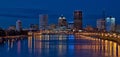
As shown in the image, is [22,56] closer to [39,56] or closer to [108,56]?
[39,56]

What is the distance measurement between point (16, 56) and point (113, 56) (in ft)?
34.8

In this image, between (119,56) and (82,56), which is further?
(82,56)

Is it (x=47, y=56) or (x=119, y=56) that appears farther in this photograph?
(x=47, y=56)

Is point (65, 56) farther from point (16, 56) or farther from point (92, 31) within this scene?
point (92, 31)

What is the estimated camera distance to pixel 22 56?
42094 mm

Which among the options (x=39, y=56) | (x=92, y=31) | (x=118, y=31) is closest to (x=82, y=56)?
(x=39, y=56)

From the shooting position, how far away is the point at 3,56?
41.9 meters

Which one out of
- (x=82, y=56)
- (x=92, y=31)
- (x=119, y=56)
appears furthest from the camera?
(x=92, y=31)

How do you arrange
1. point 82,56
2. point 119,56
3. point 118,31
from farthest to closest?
point 118,31 → point 82,56 → point 119,56

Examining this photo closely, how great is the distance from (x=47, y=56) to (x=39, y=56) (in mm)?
916

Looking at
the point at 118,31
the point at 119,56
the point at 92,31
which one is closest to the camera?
the point at 119,56

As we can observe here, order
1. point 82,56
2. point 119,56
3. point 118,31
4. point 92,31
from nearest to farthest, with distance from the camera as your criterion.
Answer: point 119,56 → point 82,56 → point 118,31 → point 92,31

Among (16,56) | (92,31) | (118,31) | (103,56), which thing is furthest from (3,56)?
(92,31)

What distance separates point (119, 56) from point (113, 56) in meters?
1.09
